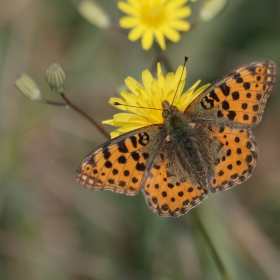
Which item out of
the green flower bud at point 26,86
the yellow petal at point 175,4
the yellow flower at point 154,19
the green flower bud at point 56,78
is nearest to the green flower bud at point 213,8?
the yellow flower at point 154,19

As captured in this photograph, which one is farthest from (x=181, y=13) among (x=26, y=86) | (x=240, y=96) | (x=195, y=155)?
(x=26, y=86)

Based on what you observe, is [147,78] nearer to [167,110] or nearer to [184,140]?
[167,110]

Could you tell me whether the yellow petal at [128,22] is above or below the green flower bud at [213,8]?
above

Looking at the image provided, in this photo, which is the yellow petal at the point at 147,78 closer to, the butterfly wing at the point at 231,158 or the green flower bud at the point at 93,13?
the butterfly wing at the point at 231,158

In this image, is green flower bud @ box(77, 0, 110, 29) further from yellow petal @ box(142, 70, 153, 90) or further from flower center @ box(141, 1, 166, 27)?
yellow petal @ box(142, 70, 153, 90)

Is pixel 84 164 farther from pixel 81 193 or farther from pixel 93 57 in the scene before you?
pixel 93 57

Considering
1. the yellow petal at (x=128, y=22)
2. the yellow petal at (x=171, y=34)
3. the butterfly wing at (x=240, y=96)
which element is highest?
the yellow petal at (x=128, y=22)

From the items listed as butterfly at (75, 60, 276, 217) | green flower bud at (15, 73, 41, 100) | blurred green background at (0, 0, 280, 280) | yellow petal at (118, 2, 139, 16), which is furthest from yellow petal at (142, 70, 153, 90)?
blurred green background at (0, 0, 280, 280)
